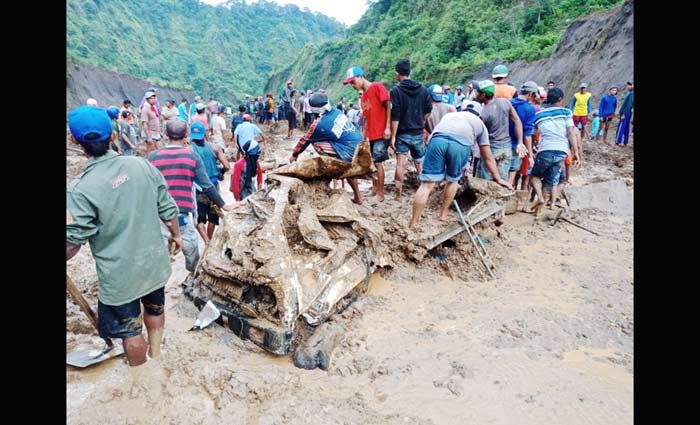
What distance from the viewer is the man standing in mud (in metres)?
5.58

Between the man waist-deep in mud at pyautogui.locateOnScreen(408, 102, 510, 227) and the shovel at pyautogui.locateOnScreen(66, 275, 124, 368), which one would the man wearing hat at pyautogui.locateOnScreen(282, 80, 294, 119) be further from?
the shovel at pyautogui.locateOnScreen(66, 275, 124, 368)

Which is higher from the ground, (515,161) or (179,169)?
(515,161)

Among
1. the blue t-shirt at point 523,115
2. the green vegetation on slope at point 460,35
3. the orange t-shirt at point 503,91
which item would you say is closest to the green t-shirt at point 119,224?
the blue t-shirt at point 523,115

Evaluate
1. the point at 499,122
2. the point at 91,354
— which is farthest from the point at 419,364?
the point at 499,122

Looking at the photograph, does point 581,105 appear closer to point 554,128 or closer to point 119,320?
point 554,128

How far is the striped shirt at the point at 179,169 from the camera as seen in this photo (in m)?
4.09

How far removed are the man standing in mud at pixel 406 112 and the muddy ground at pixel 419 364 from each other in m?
1.49

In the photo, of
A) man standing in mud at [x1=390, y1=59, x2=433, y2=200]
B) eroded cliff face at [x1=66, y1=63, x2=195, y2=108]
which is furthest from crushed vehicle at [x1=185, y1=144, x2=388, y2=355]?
eroded cliff face at [x1=66, y1=63, x2=195, y2=108]

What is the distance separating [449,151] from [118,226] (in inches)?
132

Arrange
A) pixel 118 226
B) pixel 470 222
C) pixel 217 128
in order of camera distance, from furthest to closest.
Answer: pixel 217 128
pixel 470 222
pixel 118 226

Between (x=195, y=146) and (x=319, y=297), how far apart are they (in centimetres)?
273

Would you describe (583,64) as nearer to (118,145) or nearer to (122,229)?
(118,145)

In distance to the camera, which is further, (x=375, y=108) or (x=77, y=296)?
(x=375, y=108)

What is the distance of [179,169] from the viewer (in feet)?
13.5
